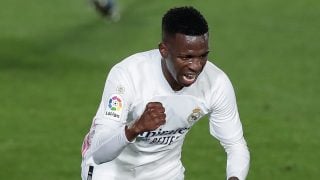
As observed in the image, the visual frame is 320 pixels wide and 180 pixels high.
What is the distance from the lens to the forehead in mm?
7699

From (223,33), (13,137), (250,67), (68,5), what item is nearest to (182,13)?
(13,137)

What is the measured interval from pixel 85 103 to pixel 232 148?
7.67 metres

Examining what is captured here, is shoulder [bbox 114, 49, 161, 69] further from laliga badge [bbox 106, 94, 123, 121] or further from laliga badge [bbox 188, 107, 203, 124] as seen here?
laliga badge [bbox 188, 107, 203, 124]

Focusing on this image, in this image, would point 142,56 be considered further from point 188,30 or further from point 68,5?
point 68,5

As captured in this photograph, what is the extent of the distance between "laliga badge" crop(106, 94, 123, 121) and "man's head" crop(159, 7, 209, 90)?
47 centimetres

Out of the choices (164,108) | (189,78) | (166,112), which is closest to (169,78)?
(166,112)

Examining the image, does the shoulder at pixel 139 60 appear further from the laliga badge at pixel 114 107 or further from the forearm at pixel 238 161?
the forearm at pixel 238 161

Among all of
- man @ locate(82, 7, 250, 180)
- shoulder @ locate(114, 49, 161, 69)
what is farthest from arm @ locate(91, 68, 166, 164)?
shoulder @ locate(114, 49, 161, 69)

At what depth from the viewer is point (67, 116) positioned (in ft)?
50.0

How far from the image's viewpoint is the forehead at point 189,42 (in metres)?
7.70

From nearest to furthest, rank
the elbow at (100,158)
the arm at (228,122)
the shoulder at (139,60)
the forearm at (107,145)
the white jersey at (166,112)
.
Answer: the forearm at (107,145)
the elbow at (100,158)
the white jersey at (166,112)
the shoulder at (139,60)
the arm at (228,122)

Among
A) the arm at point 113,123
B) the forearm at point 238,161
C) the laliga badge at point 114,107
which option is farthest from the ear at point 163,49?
the forearm at point 238,161

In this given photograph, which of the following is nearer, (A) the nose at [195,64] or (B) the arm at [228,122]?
(A) the nose at [195,64]

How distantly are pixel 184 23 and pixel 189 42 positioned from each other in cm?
16
